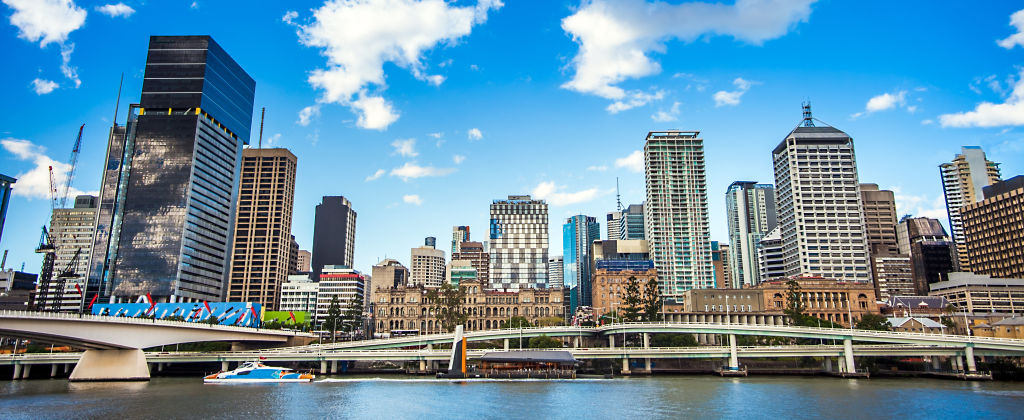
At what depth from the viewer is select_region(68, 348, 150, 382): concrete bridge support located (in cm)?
10019

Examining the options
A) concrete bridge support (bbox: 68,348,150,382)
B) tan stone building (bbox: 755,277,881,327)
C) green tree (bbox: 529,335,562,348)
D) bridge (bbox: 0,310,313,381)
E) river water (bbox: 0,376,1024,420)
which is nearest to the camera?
river water (bbox: 0,376,1024,420)

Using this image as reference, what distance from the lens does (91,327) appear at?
3669 inches

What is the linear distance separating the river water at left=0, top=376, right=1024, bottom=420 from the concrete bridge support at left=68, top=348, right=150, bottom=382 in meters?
4.98

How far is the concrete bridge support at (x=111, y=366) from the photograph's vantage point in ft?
329

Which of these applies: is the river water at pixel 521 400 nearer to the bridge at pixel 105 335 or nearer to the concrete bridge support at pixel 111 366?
the concrete bridge support at pixel 111 366

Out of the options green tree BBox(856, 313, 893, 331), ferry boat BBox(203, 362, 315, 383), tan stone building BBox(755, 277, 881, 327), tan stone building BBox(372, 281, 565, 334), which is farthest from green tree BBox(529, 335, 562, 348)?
tan stone building BBox(755, 277, 881, 327)

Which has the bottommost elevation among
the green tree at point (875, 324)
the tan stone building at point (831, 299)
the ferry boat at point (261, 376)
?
the ferry boat at point (261, 376)

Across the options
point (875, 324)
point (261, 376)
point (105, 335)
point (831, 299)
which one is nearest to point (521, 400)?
point (261, 376)

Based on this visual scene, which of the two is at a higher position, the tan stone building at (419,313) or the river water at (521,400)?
the tan stone building at (419,313)

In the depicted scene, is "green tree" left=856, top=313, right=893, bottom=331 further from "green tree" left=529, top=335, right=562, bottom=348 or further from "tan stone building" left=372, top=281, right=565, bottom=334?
"tan stone building" left=372, top=281, right=565, bottom=334

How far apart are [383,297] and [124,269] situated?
3238 inches

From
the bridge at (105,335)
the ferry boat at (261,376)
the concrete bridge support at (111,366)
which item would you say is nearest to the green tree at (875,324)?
the ferry boat at (261,376)

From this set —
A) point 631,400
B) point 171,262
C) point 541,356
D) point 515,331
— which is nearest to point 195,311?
point 171,262

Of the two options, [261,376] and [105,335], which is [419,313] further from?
[105,335]
